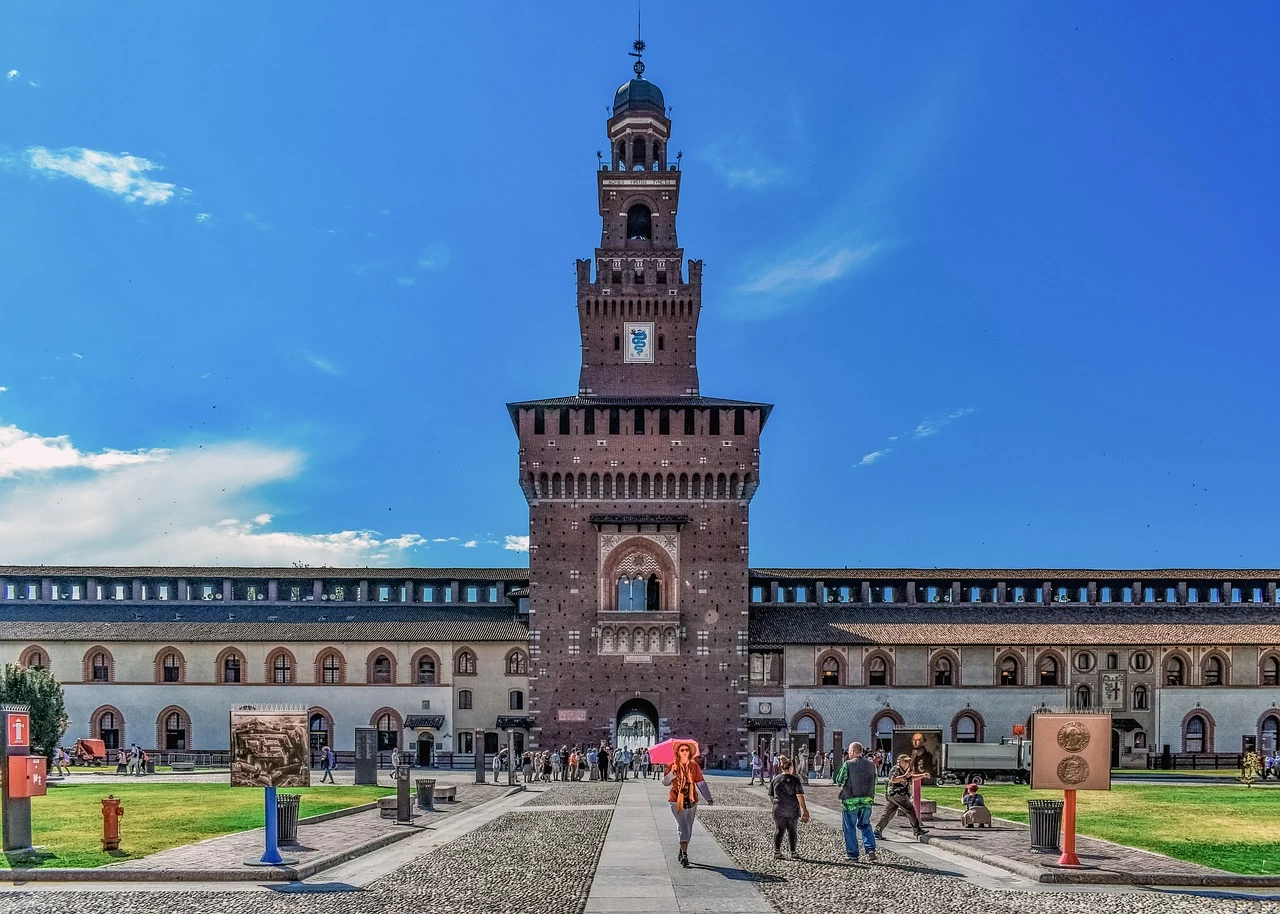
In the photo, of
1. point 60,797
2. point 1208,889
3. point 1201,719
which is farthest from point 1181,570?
point 60,797

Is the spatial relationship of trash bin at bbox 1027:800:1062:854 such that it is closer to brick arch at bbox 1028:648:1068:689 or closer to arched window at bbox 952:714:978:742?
arched window at bbox 952:714:978:742

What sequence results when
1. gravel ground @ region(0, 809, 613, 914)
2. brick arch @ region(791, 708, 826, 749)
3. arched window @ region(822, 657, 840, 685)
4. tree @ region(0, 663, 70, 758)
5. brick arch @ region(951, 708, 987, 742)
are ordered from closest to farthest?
gravel ground @ region(0, 809, 613, 914) → tree @ region(0, 663, 70, 758) → brick arch @ region(791, 708, 826, 749) → arched window @ region(822, 657, 840, 685) → brick arch @ region(951, 708, 987, 742)

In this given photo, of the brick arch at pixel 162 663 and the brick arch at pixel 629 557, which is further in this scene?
the brick arch at pixel 162 663

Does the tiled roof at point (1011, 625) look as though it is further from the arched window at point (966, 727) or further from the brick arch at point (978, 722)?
the arched window at point (966, 727)

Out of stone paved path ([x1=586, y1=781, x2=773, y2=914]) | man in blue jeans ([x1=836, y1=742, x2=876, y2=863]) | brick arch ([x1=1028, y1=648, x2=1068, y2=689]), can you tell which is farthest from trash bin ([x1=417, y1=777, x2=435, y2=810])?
brick arch ([x1=1028, y1=648, x2=1068, y2=689])

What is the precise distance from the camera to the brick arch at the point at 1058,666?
2343 inches

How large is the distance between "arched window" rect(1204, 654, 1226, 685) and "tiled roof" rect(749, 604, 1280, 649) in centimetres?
112

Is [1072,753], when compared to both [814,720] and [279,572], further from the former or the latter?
[279,572]

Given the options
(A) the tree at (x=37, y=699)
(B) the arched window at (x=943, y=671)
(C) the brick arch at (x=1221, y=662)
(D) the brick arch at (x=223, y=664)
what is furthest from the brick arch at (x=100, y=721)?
(C) the brick arch at (x=1221, y=662)

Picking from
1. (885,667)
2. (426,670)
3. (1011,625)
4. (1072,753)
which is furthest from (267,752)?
(1011,625)

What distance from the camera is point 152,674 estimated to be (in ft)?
196

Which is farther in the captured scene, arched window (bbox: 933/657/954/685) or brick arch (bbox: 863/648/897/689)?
arched window (bbox: 933/657/954/685)

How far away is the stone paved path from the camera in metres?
15.2

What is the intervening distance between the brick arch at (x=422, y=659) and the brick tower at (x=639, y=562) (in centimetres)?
→ 632
